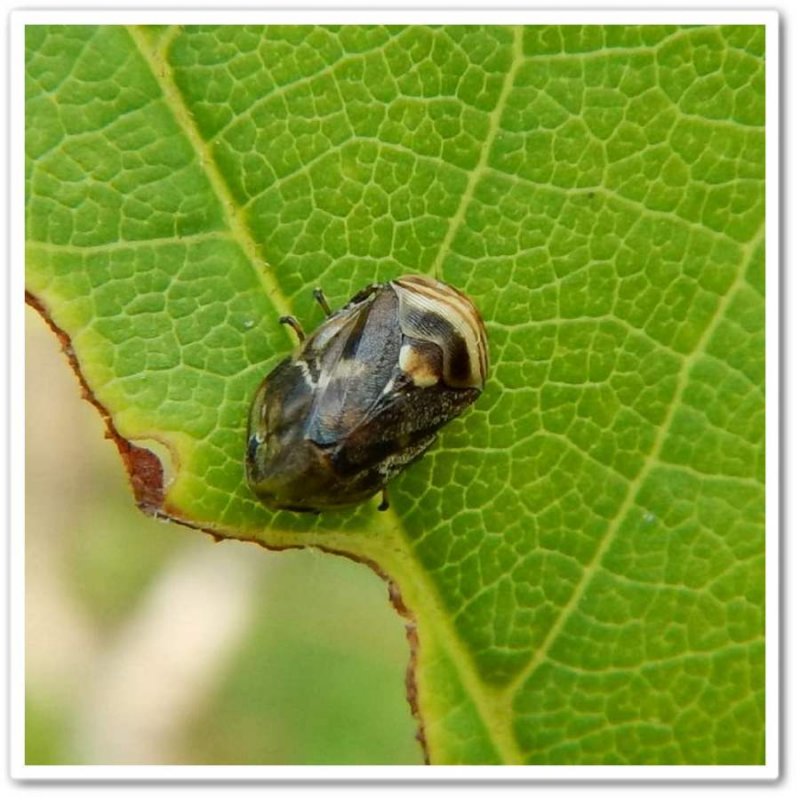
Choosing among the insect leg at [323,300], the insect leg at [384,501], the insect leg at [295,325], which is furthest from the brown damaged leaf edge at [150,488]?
the insect leg at [323,300]

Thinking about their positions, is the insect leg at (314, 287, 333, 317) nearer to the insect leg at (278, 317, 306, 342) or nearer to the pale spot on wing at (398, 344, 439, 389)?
the insect leg at (278, 317, 306, 342)

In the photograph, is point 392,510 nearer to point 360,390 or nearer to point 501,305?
point 360,390

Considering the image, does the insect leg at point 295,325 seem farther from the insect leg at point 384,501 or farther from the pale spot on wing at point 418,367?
the insect leg at point 384,501

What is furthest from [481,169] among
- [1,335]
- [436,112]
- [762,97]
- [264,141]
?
[1,335]

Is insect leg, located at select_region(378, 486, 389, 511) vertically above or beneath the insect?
beneath

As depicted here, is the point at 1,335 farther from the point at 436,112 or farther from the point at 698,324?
the point at 698,324

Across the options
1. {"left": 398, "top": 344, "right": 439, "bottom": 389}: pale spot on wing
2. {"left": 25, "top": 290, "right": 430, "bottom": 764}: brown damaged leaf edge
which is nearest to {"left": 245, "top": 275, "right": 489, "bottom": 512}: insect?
{"left": 398, "top": 344, "right": 439, "bottom": 389}: pale spot on wing

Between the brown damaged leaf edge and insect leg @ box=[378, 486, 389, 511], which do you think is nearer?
the brown damaged leaf edge
